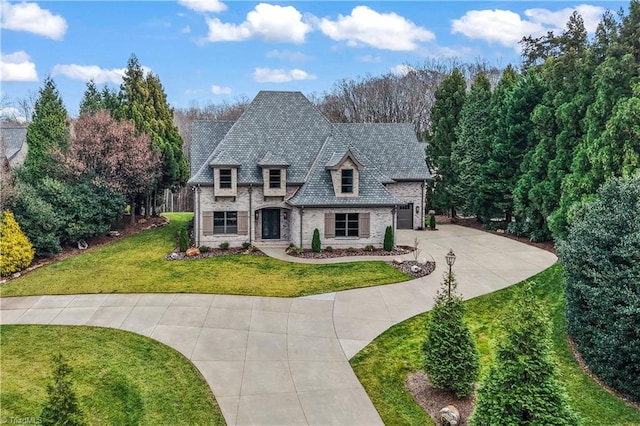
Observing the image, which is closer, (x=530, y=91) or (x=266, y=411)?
(x=266, y=411)

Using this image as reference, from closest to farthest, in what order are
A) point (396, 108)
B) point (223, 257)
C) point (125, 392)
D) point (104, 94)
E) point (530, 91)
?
point (125, 392) < point (223, 257) < point (530, 91) < point (104, 94) < point (396, 108)

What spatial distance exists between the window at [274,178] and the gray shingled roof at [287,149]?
1.79ft

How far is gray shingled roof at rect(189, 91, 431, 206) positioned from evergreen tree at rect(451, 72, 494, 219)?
6.82 meters

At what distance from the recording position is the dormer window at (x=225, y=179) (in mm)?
23234

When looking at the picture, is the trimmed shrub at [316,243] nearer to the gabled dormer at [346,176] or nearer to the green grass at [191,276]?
the green grass at [191,276]

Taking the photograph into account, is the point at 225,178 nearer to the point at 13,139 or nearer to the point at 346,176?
the point at 346,176

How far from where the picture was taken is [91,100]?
29.9m

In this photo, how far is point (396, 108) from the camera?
5497 cm

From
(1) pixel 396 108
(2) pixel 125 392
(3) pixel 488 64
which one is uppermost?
(3) pixel 488 64

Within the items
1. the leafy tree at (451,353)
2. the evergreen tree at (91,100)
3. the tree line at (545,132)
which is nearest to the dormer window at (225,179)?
the evergreen tree at (91,100)

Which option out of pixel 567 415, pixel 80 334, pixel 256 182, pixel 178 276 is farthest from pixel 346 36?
pixel 567 415

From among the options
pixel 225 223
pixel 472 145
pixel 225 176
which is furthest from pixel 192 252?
pixel 472 145

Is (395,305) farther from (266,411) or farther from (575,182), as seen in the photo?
(575,182)

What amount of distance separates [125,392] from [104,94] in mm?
27314
